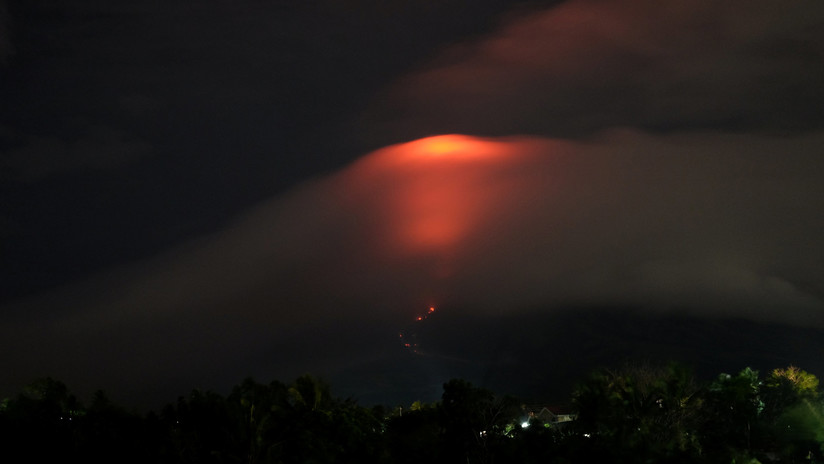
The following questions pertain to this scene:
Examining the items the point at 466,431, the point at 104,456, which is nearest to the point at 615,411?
the point at 466,431

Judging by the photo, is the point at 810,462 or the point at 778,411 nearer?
the point at 810,462

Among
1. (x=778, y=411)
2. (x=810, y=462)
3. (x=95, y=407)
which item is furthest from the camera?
(x=778, y=411)

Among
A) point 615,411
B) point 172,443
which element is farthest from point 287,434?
point 615,411

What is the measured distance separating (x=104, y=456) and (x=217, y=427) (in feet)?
20.2

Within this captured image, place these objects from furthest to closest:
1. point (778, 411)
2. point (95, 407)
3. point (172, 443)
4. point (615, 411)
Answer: point (778, 411)
point (615, 411)
point (95, 407)
point (172, 443)

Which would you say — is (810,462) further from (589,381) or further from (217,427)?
(217,427)

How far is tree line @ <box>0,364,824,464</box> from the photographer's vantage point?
47.8m

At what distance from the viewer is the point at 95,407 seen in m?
50.5

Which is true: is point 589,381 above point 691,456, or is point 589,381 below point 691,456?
above

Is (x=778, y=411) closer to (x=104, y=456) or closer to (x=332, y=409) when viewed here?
(x=332, y=409)

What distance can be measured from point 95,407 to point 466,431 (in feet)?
71.2

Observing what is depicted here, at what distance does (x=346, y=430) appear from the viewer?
5172 cm

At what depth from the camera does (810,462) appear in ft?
192

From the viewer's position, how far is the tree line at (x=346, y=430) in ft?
157
